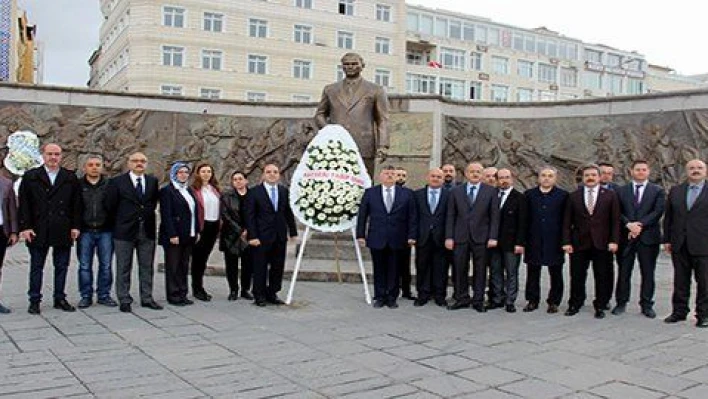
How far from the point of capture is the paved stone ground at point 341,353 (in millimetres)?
4781

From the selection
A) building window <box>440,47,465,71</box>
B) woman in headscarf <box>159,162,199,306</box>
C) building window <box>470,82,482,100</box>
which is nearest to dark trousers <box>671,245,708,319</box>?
woman in headscarf <box>159,162,199,306</box>

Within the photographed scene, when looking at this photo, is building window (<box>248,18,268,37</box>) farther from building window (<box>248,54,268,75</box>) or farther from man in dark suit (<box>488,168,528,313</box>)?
man in dark suit (<box>488,168,528,313</box>)

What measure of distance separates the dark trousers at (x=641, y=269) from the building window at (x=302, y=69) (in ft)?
129

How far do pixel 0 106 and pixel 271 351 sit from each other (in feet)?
42.7

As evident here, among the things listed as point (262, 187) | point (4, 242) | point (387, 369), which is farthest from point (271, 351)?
point (4, 242)

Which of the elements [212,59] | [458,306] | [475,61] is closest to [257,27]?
[212,59]

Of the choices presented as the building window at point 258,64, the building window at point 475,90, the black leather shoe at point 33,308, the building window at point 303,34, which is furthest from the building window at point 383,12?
the black leather shoe at point 33,308

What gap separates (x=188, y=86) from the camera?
42.3 metres

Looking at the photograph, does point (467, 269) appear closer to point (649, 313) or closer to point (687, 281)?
point (649, 313)

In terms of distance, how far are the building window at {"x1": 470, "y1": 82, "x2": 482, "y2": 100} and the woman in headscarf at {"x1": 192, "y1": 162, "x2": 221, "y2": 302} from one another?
5078 centimetres

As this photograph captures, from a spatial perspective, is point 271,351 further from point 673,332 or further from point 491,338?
point 673,332

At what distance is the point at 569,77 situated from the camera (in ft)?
212

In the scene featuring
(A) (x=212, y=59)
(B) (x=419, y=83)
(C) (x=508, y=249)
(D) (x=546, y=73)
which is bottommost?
(C) (x=508, y=249)

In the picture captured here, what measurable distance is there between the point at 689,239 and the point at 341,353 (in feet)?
14.0
